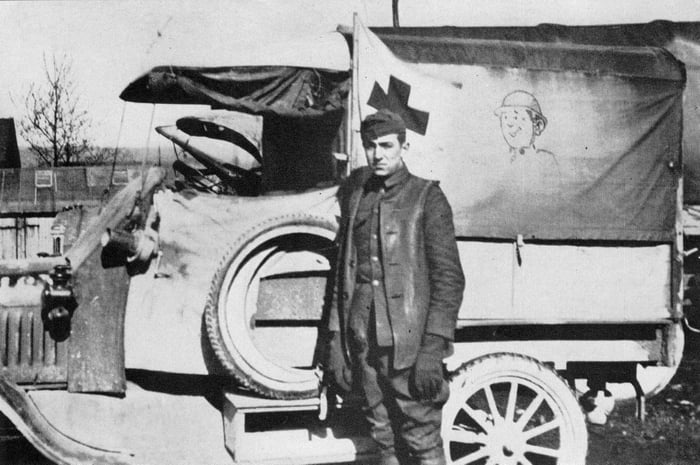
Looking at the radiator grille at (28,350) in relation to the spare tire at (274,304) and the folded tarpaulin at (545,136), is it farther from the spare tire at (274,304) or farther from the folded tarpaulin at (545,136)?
the folded tarpaulin at (545,136)

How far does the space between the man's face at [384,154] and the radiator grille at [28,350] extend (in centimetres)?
188

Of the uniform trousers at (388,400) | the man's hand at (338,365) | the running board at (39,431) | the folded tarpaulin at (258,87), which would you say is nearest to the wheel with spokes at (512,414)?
the uniform trousers at (388,400)

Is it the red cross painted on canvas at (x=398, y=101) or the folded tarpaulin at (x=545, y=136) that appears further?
the folded tarpaulin at (x=545, y=136)

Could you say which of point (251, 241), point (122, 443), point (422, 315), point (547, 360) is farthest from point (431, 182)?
point (122, 443)

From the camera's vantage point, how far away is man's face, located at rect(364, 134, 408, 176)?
132 inches

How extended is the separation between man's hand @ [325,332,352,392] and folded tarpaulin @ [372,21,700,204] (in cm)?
263

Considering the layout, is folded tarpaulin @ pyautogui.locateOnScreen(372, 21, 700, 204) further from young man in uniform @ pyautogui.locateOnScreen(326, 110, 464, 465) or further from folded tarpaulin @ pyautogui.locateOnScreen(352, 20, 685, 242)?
young man in uniform @ pyautogui.locateOnScreen(326, 110, 464, 465)

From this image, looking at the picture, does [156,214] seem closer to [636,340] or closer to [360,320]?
[360,320]

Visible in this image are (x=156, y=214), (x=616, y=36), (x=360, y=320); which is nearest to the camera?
(x=360, y=320)

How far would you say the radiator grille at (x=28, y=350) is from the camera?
3.57 meters

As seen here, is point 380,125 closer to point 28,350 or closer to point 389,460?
point 389,460

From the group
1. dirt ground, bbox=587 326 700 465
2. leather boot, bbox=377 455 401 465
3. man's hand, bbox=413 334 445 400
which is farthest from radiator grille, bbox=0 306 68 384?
dirt ground, bbox=587 326 700 465

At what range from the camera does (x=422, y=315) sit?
3.35 m

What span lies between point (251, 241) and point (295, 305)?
48 centimetres
